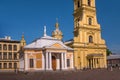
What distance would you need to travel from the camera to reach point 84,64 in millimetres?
54250

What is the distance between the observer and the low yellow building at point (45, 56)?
4569 centimetres

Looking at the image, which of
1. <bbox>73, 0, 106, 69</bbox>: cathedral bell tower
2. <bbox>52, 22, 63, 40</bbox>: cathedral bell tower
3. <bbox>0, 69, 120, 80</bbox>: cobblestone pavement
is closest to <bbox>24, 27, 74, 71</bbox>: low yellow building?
<bbox>73, 0, 106, 69</bbox>: cathedral bell tower

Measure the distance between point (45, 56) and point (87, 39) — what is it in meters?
14.6

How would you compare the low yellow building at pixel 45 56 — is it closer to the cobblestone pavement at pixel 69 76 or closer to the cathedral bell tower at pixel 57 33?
the cobblestone pavement at pixel 69 76

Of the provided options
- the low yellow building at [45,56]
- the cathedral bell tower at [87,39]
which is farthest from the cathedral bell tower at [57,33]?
the low yellow building at [45,56]

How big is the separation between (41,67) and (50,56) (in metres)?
3.10

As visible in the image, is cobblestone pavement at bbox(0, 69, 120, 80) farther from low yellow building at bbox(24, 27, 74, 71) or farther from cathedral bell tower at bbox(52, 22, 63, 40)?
cathedral bell tower at bbox(52, 22, 63, 40)

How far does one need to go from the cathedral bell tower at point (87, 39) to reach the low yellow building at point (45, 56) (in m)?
5.74

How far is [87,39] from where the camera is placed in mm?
55812

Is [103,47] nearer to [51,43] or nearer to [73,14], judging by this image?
[73,14]

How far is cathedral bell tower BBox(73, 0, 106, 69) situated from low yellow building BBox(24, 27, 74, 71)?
18.8ft

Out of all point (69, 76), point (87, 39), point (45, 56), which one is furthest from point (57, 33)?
point (69, 76)

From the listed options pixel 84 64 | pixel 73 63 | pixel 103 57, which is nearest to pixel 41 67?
pixel 73 63

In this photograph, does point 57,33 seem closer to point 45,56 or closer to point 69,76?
point 45,56
